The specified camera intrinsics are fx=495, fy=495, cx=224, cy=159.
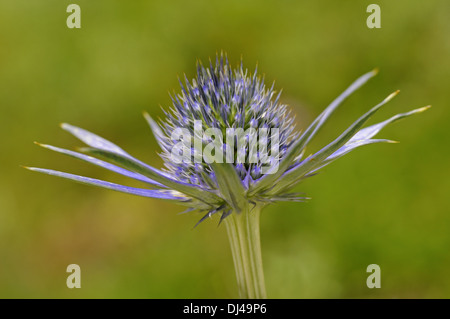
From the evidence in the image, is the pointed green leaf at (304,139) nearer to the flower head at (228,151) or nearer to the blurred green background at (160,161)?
the flower head at (228,151)

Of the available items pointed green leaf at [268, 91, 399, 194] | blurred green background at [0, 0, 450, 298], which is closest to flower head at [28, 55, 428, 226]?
pointed green leaf at [268, 91, 399, 194]

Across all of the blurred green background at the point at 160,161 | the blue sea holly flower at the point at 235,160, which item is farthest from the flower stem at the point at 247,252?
the blurred green background at the point at 160,161

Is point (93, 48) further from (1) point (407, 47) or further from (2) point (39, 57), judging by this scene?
(1) point (407, 47)

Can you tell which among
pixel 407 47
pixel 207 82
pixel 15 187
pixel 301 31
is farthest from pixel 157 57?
pixel 207 82

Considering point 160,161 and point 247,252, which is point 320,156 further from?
point 160,161

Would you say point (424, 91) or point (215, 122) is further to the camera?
point (424, 91)

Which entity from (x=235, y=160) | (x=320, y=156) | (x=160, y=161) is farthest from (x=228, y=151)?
(x=160, y=161)
